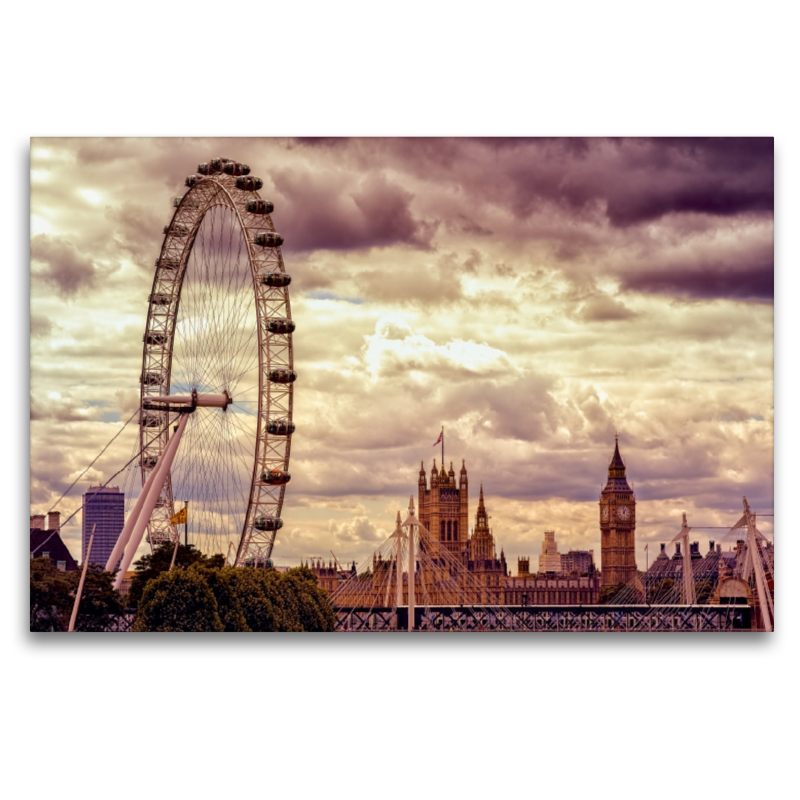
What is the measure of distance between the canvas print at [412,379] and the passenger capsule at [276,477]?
0.10 ft

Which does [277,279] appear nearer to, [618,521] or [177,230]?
[177,230]

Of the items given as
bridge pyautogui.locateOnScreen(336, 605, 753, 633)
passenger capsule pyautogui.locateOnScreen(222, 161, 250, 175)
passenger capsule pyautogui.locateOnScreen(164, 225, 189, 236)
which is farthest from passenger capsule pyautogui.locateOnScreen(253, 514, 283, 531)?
passenger capsule pyautogui.locateOnScreen(222, 161, 250, 175)

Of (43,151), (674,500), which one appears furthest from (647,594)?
(43,151)

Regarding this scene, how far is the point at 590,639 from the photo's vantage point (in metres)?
19.5

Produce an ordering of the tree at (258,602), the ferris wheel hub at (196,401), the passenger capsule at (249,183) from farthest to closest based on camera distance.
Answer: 1. the ferris wheel hub at (196,401)
2. the passenger capsule at (249,183)
3. the tree at (258,602)

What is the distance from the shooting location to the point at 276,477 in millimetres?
20953

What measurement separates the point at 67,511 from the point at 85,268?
3.23 metres

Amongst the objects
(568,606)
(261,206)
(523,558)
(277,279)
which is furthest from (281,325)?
(568,606)

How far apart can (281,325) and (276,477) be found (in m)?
2.10

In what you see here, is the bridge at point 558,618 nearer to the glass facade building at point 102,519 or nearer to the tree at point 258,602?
the tree at point 258,602

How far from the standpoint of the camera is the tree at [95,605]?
1977 cm

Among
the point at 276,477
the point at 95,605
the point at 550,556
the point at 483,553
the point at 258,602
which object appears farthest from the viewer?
the point at 483,553

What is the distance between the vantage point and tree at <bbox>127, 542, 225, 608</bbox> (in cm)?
2086

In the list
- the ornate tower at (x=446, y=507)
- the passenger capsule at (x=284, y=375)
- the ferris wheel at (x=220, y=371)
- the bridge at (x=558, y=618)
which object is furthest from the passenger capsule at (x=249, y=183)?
the bridge at (x=558, y=618)
